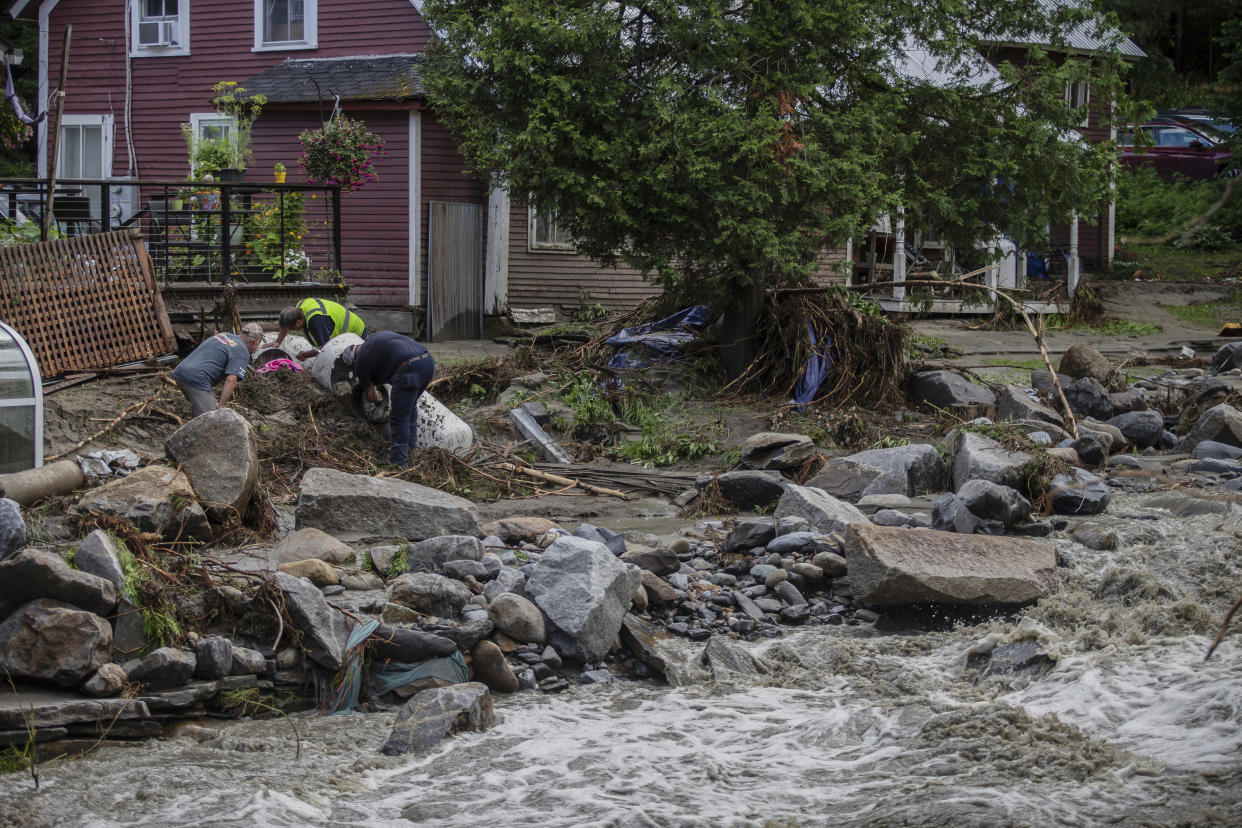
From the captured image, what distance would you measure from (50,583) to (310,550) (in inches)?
69.5

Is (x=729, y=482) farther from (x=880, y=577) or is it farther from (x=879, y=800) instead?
(x=879, y=800)

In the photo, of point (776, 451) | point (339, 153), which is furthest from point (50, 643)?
point (339, 153)

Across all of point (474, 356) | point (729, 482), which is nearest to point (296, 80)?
point (474, 356)

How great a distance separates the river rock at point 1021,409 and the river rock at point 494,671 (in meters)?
7.42

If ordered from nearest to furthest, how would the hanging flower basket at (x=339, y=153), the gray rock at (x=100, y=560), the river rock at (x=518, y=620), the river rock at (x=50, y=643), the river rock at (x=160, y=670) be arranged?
1. the river rock at (x=50, y=643)
2. the river rock at (x=160, y=670)
3. the gray rock at (x=100, y=560)
4. the river rock at (x=518, y=620)
5. the hanging flower basket at (x=339, y=153)

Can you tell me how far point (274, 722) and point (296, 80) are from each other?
15.0m

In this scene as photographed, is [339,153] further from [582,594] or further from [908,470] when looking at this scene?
[582,594]

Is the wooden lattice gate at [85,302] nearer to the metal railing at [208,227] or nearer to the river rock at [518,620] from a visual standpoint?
the metal railing at [208,227]

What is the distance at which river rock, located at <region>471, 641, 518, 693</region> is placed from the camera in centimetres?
605

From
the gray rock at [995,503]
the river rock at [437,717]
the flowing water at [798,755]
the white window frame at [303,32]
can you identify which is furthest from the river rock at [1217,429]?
the white window frame at [303,32]

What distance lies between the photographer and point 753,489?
31.3 ft

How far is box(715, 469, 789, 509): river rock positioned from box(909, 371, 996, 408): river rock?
421cm

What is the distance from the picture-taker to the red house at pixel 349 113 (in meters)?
18.4

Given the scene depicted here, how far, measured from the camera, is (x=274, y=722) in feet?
18.5
